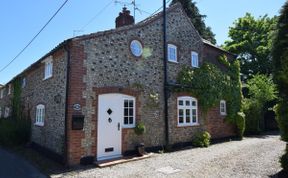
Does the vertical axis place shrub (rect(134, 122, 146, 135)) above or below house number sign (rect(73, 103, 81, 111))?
below

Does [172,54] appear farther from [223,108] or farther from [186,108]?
[223,108]

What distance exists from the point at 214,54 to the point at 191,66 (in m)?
3.23

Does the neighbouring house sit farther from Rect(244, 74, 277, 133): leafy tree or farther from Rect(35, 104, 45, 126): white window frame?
Rect(244, 74, 277, 133): leafy tree

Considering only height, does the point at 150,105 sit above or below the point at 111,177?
above

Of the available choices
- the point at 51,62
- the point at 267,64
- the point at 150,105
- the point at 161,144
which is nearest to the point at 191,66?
the point at 150,105

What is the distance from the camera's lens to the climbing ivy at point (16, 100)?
17.8 metres

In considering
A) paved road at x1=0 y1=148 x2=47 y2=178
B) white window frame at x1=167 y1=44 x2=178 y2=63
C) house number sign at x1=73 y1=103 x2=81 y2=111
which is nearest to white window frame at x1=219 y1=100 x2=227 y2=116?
white window frame at x1=167 y1=44 x2=178 y2=63

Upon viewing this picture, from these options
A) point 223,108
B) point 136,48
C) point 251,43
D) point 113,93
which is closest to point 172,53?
point 136,48

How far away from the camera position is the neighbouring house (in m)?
9.89

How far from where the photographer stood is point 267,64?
31.3 m

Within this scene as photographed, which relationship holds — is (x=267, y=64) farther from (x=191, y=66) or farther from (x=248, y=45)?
(x=191, y=66)

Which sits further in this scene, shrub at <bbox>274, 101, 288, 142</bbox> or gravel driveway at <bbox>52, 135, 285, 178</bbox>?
gravel driveway at <bbox>52, 135, 285, 178</bbox>

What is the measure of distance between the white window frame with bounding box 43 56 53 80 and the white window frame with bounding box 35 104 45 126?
1807 millimetres

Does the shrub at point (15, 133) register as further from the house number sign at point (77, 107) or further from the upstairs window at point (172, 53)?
the upstairs window at point (172, 53)
